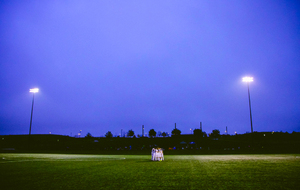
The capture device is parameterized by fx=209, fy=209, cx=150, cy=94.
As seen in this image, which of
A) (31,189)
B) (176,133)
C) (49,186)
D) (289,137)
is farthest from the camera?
(176,133)

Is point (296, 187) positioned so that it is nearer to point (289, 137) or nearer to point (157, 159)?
point (157, 159)

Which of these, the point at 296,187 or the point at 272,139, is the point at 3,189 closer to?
the point at 296,187

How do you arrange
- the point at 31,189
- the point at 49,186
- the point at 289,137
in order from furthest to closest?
the point at 289,137
the point at 49,186
the point at 31,189

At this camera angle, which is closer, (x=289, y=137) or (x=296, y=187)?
(x=296, y=187)

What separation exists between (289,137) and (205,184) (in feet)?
282

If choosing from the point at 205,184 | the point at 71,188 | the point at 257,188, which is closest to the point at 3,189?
the point at 71,188

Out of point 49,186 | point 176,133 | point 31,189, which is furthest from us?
point 176,133

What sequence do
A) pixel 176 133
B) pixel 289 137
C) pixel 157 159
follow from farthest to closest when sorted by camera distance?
pixel 176 133, pixel 289 137, pixel 157 159

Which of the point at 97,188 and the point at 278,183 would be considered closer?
the point at 97,188

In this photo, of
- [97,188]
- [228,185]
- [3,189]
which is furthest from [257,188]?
[3,189]

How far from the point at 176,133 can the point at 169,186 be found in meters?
93.8

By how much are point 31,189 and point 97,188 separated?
2592 millimetres

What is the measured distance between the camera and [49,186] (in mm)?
8930

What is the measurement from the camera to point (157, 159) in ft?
76.8
